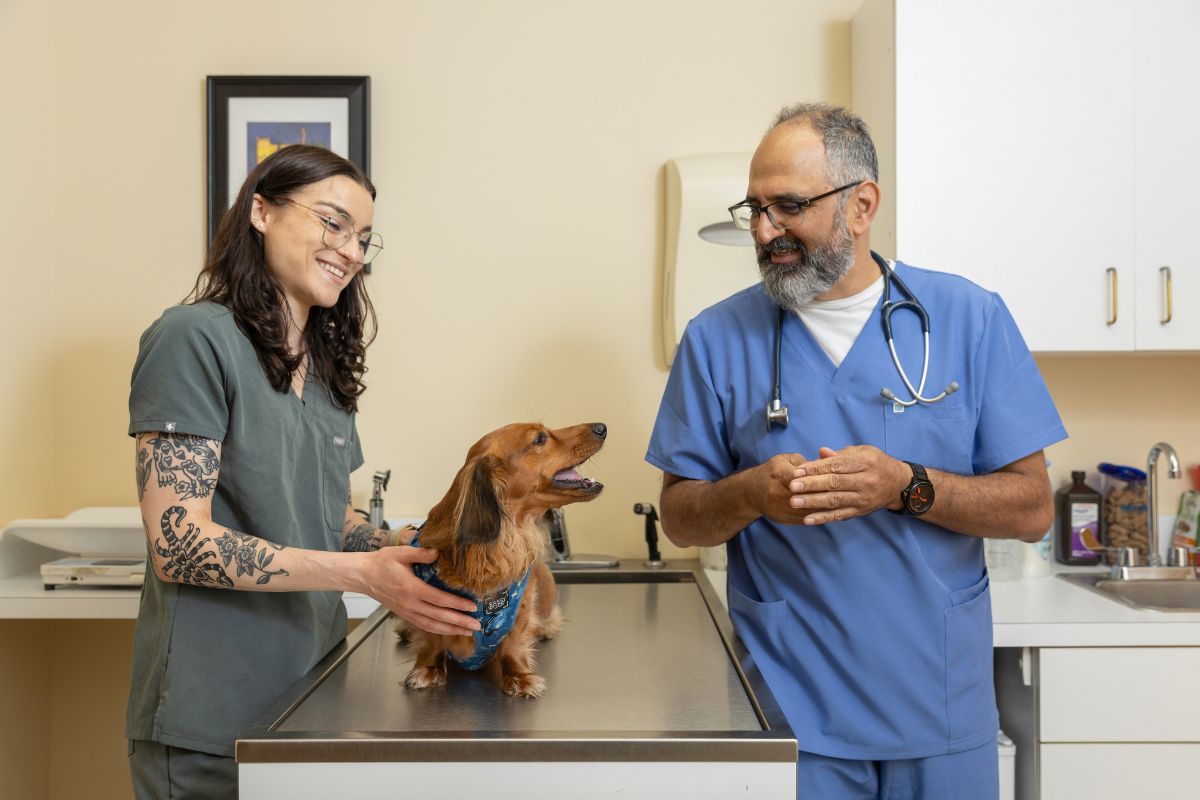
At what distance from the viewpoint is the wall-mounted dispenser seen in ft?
8.32

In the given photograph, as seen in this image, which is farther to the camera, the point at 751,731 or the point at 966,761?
the point at 966,761

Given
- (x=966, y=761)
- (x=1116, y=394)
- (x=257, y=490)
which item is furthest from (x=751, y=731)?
(x=1116, y=394)

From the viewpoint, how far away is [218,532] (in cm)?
126

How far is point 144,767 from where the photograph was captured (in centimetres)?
134

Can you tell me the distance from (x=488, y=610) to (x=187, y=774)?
507 mm

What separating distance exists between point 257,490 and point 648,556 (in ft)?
4.76

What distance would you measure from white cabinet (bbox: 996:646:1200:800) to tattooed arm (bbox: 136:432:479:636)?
1.43 m

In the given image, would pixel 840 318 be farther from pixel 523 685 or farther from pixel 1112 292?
pixel 1112 292

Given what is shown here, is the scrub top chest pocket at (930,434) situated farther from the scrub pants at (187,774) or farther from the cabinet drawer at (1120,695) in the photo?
the scrub pants at (187,774)

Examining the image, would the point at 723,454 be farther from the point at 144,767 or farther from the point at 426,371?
the point at 426,371

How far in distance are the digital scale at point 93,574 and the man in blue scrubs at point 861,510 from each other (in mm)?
1484

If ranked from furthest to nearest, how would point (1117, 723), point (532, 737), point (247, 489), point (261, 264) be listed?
1. point (1117, 723)
2. point (261, 264)
3. point (247, 489)
4. point (532, 737)

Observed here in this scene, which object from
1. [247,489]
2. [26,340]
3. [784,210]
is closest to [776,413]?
[784,210]

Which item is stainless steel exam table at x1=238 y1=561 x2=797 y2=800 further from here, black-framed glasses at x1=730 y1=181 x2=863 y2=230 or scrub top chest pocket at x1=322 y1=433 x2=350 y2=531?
black-framed glasses at x1=730 y1=181 x2=863 y2=230
